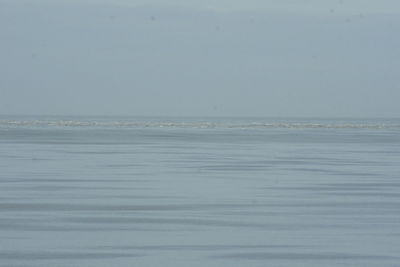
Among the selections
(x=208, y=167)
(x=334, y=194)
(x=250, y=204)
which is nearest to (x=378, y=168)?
(x=208, y=167)

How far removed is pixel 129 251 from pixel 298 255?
1.85 meters

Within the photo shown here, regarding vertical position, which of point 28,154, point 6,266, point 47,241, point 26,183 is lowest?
point 6,266

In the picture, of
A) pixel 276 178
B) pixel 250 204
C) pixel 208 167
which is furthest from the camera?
pixel 208 167

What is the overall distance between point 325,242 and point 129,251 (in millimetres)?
2386

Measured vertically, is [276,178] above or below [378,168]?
below

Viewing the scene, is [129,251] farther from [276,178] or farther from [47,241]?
[276,178]

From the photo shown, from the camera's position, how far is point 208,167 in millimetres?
28328

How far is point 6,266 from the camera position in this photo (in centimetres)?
1099

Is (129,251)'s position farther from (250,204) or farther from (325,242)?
(250,204)

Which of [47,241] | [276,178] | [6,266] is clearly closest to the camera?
[6,266]

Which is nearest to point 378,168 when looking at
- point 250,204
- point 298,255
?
point 250,204

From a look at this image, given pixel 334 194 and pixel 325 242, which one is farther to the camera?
pixel 334 194

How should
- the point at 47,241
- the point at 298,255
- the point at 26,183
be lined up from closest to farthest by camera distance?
the point at 298,255, the point at 47,241, the point at 26,183

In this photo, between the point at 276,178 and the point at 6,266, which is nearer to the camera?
the point at 6,266
